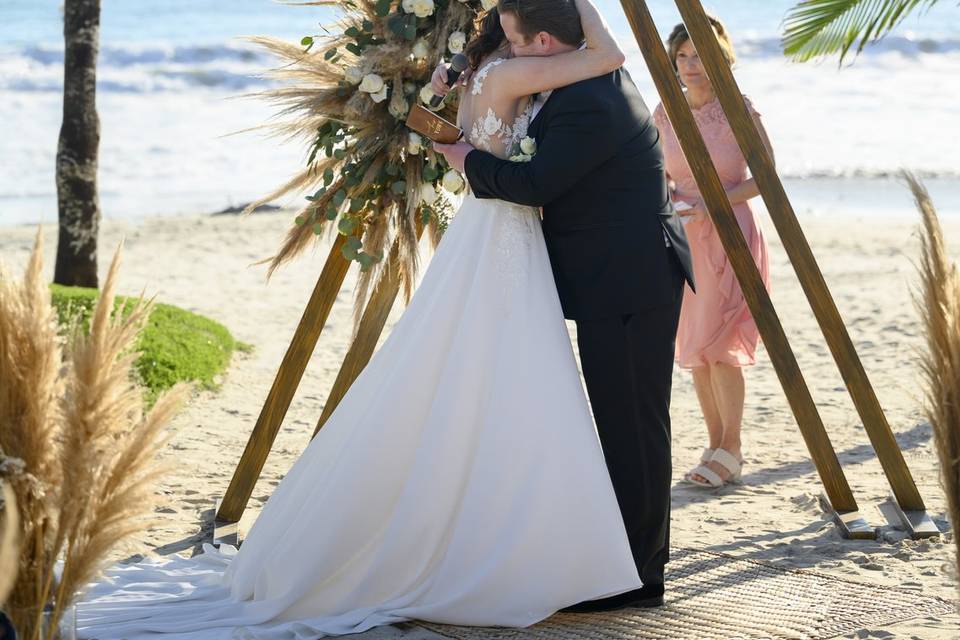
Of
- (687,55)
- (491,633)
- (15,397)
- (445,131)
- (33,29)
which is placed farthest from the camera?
(33,29)

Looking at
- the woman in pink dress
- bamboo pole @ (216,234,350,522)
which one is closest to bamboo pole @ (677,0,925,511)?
the woman in pink dress

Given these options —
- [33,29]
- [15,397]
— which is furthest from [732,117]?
[33,29]

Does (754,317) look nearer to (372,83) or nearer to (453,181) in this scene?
(453,181)

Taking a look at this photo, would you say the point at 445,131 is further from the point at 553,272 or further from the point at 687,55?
the point at 687,55

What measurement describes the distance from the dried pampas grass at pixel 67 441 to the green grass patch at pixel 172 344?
173 inches

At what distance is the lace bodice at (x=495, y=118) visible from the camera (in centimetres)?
394

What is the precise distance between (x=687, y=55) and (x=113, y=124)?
1737 centimetres

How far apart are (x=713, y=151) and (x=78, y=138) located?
490 cm

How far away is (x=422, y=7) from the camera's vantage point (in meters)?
4.27

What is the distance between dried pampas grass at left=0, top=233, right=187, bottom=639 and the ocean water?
952 cm

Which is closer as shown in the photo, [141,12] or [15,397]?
[15,397]

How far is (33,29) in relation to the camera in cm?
3094

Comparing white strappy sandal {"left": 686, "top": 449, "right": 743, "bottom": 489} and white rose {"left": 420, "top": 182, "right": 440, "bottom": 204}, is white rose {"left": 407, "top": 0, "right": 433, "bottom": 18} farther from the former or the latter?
white strappy sandal {"left": 686, "top": 449, "right": 743, "bottom": 489}

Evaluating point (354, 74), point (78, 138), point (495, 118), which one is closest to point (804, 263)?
point (495, 118)
